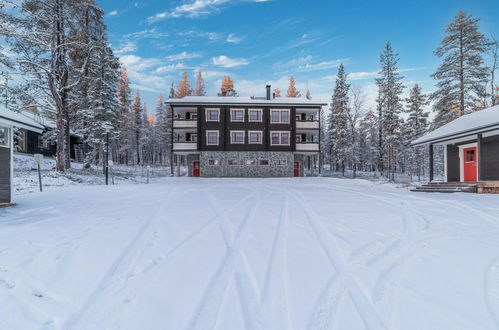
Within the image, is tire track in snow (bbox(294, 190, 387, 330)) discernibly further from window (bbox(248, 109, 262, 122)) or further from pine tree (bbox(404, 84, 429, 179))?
pine tree (bbox(404, 84, 429, 179))

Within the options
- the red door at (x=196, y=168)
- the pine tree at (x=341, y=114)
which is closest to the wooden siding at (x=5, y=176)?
the red door at (x=196, y=168)

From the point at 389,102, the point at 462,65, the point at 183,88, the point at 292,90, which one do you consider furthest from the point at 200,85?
the point at 462,65

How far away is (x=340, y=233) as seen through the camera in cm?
572

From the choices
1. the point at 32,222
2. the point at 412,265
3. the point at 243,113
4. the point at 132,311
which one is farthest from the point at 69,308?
the point at 243,113

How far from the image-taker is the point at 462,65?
23.2 meters

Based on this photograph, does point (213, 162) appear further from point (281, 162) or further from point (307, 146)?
point (307, 146)

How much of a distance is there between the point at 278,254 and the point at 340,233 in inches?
76.4

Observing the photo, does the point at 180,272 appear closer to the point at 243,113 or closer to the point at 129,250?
the point at 129,250

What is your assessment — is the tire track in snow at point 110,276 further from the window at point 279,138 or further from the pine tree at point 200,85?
the pine tree at point 200,85

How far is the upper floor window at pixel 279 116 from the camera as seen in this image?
1212 inches

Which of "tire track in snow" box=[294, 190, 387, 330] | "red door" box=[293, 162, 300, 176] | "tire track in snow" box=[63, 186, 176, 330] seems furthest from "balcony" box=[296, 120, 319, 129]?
"tire track in snow" box=[63, 186, 176, 330]

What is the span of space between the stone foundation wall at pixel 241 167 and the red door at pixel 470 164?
16.3 m

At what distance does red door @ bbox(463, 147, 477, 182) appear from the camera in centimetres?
1669

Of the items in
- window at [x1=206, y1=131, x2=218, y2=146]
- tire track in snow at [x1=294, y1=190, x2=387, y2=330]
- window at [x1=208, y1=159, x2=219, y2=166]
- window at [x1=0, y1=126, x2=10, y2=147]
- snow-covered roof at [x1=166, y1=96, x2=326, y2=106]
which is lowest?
tire track in snow at [x1=294, y1=190, x2=387, y2=330]
